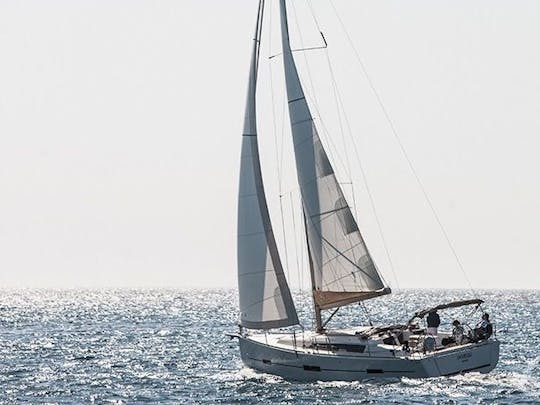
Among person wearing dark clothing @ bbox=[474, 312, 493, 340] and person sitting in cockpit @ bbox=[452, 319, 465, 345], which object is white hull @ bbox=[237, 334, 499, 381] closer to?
person wearing dark clothing @ bbox=[474, 312, 493, 340]

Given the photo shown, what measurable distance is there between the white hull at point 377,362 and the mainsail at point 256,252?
1368 mm

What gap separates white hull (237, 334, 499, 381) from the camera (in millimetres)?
42562

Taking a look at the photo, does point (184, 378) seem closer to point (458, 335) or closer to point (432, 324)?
point (432, 324)

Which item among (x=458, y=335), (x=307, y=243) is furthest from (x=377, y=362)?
(x=307, y=243)

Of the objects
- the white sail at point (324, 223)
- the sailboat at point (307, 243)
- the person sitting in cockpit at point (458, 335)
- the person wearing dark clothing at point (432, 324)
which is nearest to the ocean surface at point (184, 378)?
the person sitting in cockpit at point (458, 335)

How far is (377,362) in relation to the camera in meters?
42.8

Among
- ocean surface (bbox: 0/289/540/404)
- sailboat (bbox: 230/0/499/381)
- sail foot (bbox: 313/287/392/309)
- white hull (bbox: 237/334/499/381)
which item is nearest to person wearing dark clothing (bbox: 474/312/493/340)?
white hull (bbox: 237/334/499/381)

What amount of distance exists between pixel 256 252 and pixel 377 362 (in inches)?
262

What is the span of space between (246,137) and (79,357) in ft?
67.3

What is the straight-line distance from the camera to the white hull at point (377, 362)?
42.6m

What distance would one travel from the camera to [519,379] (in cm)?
4656

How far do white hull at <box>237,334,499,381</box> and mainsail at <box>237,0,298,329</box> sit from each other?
4.49ft

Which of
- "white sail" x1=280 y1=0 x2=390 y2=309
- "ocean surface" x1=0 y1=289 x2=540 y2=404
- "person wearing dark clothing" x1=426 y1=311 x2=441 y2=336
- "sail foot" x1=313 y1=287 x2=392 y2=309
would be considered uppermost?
"white sail" x1=280 y1=0 x2=390 y2=309

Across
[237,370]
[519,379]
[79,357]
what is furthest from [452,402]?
[79,357]
